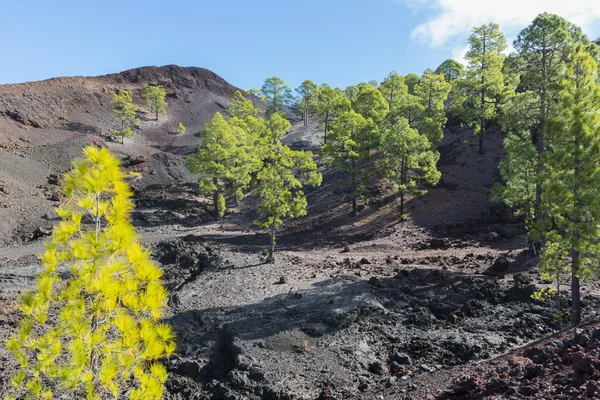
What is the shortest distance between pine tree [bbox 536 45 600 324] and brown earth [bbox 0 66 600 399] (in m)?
1.94

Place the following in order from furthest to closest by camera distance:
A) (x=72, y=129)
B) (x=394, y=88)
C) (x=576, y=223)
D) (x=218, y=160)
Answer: (x=72, y=129) < (x=394, y=88) < (x=218, y=160) < (x=576, y=223)

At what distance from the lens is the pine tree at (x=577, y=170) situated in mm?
7277

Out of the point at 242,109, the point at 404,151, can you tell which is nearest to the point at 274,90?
the point at 242,109

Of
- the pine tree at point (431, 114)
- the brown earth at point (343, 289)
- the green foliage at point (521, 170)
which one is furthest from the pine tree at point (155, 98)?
the green foliage at point (521, 170)

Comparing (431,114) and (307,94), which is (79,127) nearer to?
(307,94)

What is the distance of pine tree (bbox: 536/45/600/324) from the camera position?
23.9 feet

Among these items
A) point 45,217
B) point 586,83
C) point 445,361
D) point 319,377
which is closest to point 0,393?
point 319,377

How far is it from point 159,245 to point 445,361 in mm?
15838

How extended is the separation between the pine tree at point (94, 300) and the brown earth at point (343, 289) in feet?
7.14

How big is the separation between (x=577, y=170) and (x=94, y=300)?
30.6 ft

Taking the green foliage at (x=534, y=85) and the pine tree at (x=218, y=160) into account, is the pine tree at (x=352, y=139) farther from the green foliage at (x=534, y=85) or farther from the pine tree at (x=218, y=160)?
the green foliage at (x=534, y=85)

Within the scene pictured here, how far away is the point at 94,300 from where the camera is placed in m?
4.09

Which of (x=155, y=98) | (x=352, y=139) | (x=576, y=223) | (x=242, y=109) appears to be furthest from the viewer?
(x=155, y=98)

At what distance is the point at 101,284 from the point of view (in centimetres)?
396
